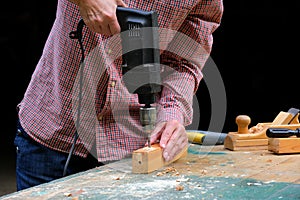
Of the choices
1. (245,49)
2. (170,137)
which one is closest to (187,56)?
(170,137)

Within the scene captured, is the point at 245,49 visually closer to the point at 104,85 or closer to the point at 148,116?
the point at 104,85

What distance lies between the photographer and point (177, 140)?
2305 mm

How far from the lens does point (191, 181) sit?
195cm

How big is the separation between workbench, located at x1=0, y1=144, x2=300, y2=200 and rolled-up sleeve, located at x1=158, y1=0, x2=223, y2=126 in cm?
27

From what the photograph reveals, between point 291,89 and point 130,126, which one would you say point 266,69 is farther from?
point 130,126

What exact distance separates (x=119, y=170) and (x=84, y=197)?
39 cm

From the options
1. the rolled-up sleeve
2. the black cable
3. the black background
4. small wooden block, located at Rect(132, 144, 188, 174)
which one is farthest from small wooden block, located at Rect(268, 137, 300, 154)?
the black background

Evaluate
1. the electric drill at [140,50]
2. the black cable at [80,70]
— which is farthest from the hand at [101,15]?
the black cable at [80,70]

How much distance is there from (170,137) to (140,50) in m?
0.48

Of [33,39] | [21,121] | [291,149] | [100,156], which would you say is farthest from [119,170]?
[33,39]

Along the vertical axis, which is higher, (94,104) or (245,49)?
(245,49)

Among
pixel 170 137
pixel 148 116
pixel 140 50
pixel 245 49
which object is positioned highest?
pixel 245 49

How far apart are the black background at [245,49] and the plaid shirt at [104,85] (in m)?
3.52

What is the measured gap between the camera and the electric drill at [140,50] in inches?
76.6
